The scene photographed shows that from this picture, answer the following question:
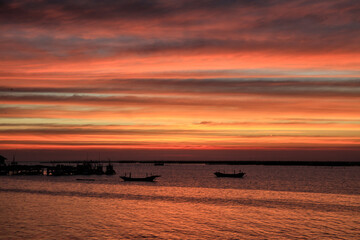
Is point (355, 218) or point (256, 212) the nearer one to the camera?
point (355, 218)

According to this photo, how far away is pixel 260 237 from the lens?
99.2ft

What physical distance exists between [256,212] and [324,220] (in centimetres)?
786

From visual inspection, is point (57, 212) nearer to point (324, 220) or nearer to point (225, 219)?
point (225, 219)

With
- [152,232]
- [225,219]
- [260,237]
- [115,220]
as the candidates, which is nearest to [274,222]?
[225,219]

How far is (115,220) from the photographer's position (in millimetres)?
37156

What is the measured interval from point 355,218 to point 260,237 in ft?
51.1

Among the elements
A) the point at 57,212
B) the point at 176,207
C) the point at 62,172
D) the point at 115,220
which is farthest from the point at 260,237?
the point at 62,172

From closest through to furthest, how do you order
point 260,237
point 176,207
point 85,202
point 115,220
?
point 260,237
point 115,220
point 176,207
point 85,202

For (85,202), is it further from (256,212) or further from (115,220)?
(256,212)

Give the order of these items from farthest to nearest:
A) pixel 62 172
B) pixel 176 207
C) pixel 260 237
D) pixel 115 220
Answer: pixel 62 172 < pixel 176 207 < pixel 115 220 < pixel 260 237

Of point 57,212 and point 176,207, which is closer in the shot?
point 57,212

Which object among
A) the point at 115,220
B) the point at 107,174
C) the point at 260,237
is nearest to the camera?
the point at 260,237

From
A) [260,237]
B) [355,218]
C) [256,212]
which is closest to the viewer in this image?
[260,237]

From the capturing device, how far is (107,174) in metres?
134
